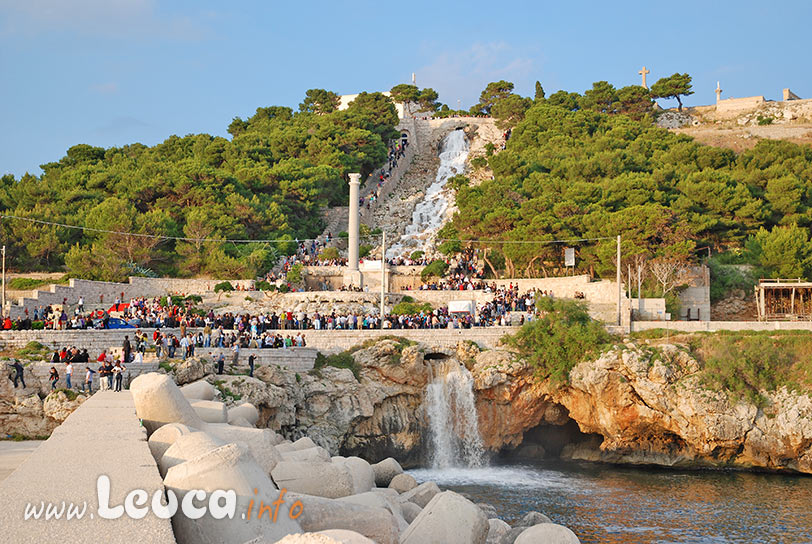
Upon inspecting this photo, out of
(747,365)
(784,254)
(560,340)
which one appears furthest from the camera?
(784,254)

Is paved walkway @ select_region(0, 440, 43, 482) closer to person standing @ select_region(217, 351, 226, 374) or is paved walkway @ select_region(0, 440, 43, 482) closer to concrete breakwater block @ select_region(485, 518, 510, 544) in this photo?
concrete breakwater block @ select_region(485, 518, 510, 544)

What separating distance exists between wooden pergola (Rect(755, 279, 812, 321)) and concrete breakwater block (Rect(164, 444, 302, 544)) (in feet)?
129

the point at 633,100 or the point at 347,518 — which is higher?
the point at 633,100

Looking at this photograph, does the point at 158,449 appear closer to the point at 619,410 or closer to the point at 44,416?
the point at 44,416

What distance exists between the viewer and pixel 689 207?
2079 inches

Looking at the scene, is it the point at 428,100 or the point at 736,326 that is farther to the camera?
the point at 428,100

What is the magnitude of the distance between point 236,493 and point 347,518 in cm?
171

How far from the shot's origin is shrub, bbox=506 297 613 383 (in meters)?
34.8

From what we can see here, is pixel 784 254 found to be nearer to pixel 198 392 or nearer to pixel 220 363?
pixel 220 363

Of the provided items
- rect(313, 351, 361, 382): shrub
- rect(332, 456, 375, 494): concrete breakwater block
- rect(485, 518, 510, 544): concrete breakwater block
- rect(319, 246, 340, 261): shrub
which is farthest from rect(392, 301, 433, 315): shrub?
rect(485, 518, 510, 544): concrete breakwater block

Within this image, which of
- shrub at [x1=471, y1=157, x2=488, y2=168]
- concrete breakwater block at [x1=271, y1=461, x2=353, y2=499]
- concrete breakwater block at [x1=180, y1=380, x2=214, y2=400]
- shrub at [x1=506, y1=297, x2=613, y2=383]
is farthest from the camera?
shrub at [x1=471, y1=157, x2=488, y2=168]

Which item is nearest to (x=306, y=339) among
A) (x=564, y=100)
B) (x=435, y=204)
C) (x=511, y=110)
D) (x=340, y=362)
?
(x=340, y=362)

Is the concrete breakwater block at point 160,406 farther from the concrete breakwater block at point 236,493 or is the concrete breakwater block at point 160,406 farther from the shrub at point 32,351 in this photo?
the shrub at point 32,351

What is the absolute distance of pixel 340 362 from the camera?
3422 centimetres
